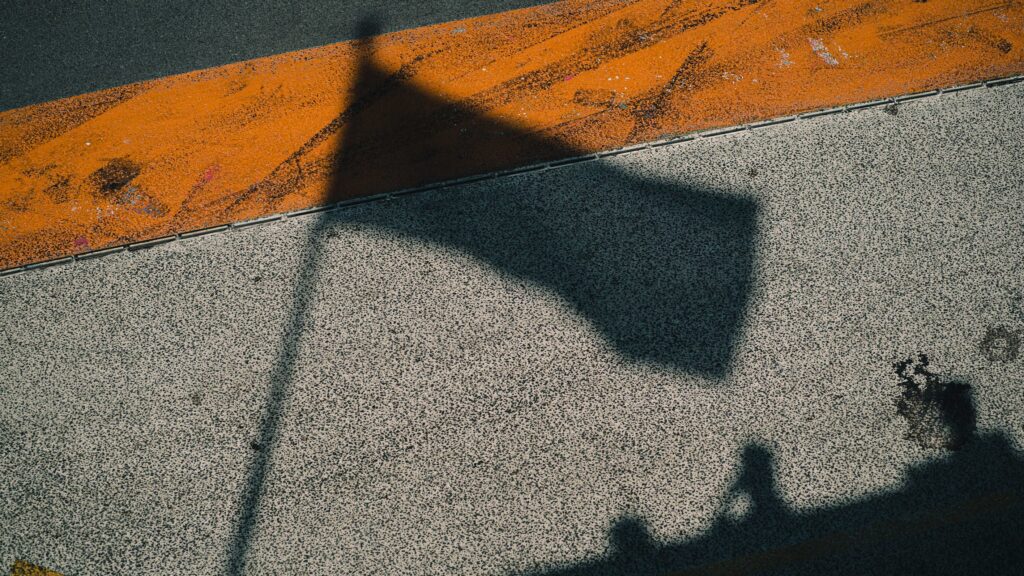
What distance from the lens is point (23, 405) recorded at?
2.84 metres

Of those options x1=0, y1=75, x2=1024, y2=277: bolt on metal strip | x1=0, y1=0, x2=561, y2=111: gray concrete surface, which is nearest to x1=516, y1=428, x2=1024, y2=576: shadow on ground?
x1=0, y1=75, x2=1024, y2=277: bolt on metal strip

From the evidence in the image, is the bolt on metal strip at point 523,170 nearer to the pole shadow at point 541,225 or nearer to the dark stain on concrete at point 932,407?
the pole shadow at point 541,225

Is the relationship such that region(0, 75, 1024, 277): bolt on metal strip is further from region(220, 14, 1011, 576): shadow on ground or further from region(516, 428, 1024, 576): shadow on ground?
region(516, 428, 1024, 576): shadow on ground

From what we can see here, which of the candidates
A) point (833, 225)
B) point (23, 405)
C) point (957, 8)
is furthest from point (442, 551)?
point (957, 8)

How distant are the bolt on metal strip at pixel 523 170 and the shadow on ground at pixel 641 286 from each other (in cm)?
5

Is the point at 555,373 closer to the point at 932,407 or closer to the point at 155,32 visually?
the point at 932,407

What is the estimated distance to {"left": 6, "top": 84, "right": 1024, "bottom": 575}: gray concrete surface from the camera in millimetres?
2602

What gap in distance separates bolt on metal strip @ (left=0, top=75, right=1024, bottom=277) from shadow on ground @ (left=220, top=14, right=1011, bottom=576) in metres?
0.05

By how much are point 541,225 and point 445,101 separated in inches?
37.5

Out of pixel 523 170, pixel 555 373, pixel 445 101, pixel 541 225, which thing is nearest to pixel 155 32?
pixel 445 101

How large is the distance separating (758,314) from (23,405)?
350 cm

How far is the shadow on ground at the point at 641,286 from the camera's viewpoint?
2.56 meters

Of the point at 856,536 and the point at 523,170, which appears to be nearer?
the point at 856,536

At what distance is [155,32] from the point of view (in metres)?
3.57
